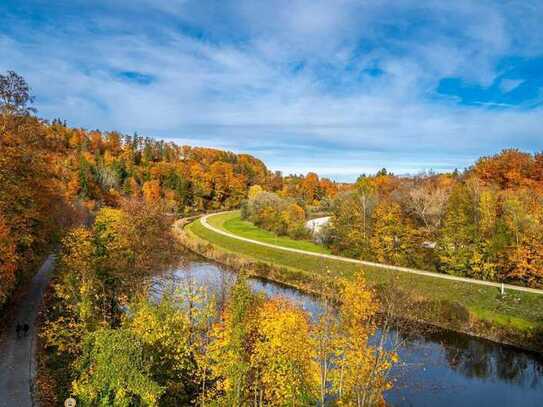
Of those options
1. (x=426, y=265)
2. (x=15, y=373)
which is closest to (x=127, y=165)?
(x=426, y=265)

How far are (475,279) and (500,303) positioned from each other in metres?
6.89

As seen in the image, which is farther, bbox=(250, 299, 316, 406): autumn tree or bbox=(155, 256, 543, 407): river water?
bbox=(155, 256, 543, 407): river water

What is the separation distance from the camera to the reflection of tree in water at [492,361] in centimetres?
2261

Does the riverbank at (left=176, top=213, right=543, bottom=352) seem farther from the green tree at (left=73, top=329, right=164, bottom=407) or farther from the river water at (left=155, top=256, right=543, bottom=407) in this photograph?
the green tree at (left=73, top=329, right=164, bottom=407)

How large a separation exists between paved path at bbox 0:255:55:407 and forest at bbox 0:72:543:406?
0.64m

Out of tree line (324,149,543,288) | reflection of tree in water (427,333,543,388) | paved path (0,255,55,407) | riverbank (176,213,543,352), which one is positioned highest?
tree line (324,149,543,288)

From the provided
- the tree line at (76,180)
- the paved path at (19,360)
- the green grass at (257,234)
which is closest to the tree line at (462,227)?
the green grass at (257,234)

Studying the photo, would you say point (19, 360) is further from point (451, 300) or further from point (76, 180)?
point (76, 180)

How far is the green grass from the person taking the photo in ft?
184

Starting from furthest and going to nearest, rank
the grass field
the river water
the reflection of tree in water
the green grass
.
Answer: the green grass → the grass field → the reflection of tree in water → the river water

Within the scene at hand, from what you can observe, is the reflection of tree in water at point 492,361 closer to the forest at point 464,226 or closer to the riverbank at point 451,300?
the riverbank at point 451,300

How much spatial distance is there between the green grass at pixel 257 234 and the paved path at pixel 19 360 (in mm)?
33300

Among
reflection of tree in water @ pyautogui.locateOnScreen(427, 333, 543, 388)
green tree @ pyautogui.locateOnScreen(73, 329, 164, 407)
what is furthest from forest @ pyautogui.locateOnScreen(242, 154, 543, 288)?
green tree @ pyautogui.locateOnScreen(73, 329, 164, 407)

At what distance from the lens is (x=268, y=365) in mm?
14414
